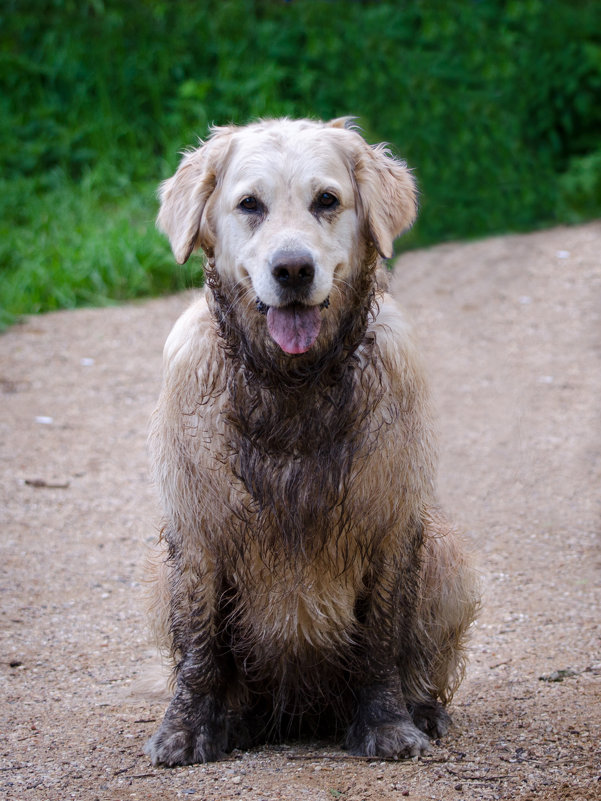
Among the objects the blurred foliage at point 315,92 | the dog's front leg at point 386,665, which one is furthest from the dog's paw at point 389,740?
the blurred foliage at point 315,92

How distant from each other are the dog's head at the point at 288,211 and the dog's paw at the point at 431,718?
135 cm

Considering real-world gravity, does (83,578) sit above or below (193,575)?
below

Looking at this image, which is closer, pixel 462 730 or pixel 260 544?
pixel 260 544

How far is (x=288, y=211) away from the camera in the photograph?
10.0 feet

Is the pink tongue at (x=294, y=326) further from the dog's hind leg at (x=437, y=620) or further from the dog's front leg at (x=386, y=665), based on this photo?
the dog's hind leg at (x=437, y=620)

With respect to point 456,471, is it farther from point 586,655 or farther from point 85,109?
point 85,109

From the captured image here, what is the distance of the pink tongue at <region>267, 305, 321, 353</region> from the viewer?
3.03 meters

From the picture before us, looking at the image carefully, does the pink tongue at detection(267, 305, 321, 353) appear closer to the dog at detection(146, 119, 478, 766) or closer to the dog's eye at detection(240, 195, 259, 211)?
the dog at detection(146, 119, 478, 766)

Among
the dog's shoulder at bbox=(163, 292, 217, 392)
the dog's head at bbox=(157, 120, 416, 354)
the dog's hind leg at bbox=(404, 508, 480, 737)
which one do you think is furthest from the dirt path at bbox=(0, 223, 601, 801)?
the dog's head at bbox=(157, 120, 416, 354)

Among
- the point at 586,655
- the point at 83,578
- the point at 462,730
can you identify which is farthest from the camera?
the point at 83,578

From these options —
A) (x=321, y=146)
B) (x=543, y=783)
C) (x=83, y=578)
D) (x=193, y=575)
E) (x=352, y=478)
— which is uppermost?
(x=321, y=146)

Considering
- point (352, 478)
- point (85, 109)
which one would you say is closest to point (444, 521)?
point (352, 478)

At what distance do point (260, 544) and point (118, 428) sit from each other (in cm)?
392

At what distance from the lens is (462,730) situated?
11.5 feet
